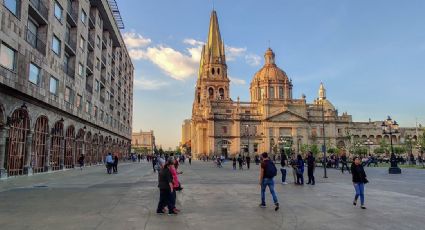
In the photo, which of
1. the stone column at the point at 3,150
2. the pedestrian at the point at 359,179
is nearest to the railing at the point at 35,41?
the stone column at the point at 3,150

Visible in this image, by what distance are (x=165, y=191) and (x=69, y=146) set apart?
91.6ft

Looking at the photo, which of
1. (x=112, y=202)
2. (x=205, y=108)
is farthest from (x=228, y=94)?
(x=112, y=202)

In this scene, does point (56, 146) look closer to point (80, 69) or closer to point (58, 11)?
point (80, 69)

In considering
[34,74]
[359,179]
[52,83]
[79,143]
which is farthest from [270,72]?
[359,179]

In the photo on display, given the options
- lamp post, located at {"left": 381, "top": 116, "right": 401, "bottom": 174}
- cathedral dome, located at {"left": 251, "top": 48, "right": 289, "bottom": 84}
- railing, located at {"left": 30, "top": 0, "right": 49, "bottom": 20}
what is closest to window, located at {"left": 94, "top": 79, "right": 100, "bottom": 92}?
railing, located at {"left": 30, "top": 0, "right": 49, "bottom": 20}

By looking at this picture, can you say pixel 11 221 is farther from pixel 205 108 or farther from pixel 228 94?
pixel 228 94

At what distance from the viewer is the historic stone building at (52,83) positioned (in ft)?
67.8

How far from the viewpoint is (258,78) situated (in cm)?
10450

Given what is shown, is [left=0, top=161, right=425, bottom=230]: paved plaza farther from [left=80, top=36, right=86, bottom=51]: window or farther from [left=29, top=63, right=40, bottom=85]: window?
[left=80, top=36, right=86, bottom=51]: window

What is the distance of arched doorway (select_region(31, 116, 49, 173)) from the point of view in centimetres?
2519

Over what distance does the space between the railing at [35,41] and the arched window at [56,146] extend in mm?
7242

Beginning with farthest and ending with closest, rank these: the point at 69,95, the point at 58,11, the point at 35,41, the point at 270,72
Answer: the point at 270,72 → the point at 69,95 → the point at 58,11 → the point at 35,41

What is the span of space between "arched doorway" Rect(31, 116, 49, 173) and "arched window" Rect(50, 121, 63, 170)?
169cm

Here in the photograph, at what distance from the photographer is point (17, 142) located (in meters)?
22.6
